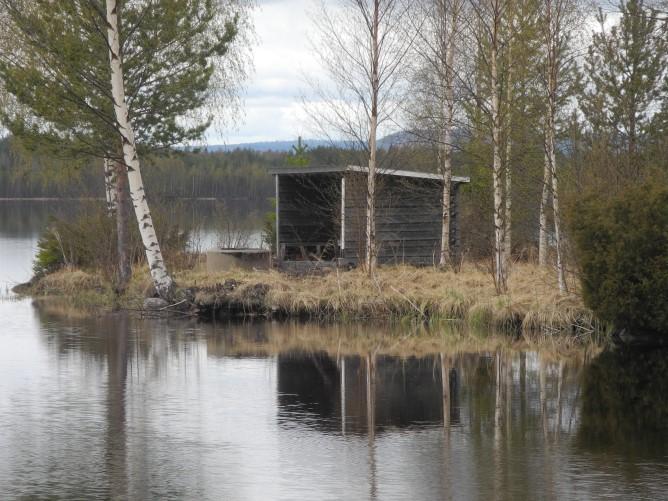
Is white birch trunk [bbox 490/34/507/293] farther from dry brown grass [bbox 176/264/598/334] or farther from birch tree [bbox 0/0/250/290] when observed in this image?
birch tree [bbox 0/0/250/290]

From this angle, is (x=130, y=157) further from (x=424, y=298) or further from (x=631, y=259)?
(x=631, y=259)

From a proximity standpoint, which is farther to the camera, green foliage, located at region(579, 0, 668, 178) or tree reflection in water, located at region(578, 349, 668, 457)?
green foliage, located at region(579, 0, 668, 178)

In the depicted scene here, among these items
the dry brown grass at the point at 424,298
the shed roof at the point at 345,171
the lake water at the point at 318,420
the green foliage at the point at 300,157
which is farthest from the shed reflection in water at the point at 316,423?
the green foliage at the point at 300,157

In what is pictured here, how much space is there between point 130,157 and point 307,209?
10.8m

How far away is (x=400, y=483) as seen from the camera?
28.7ft

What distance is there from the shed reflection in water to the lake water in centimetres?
3

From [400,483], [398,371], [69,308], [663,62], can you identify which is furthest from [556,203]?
[663,62]

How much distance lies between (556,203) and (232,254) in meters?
8.99

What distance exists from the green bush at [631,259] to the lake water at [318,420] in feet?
3.28

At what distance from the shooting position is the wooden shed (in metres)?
28.0

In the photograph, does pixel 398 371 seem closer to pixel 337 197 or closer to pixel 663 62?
pixel 337 197

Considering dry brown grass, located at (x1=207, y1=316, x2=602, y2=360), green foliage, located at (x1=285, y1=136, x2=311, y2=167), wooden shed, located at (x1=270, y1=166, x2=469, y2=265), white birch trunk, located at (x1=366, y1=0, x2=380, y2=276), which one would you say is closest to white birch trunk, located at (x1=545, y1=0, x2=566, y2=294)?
dry brown grass, located at (x1=207, y1=316, x2=602, y2=360)

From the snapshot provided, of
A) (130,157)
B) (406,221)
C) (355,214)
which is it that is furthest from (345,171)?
(130,157)

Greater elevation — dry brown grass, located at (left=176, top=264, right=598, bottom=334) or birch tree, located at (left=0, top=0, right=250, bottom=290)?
birch tree, located at (left=0, top=0, right=250, bottom=290)
